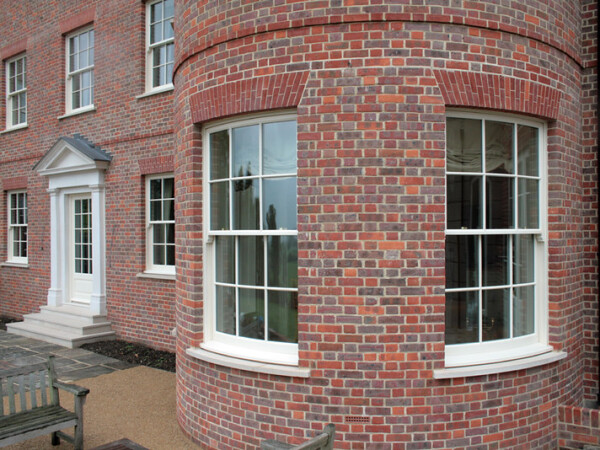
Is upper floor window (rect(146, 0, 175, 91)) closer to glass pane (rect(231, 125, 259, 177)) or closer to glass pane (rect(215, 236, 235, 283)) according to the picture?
glass pane (rect(231, 125, 259, 177))

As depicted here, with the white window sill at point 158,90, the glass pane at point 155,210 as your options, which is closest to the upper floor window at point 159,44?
the white window sill at point 158,90

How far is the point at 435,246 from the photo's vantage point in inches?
169

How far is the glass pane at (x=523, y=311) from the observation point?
15.7 ft

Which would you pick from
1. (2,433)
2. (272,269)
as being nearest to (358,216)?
(272,269)

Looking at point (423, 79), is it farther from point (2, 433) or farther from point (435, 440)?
point (2, 433)

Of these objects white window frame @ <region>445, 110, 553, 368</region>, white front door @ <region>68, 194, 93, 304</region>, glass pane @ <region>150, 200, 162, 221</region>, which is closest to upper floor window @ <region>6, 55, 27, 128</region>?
white front door @ <region>68, 194, 93, 304</region>

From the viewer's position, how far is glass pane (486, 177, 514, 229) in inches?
183

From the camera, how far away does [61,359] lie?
8531 millimetres

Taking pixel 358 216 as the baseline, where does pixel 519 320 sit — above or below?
below

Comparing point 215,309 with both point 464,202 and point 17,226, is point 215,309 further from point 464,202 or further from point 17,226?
point 17,226

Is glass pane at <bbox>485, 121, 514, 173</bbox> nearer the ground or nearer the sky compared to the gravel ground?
nearer the sky

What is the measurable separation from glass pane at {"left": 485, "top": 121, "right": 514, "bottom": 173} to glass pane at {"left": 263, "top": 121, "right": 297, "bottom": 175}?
181 cm

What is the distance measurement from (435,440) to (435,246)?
1647mm

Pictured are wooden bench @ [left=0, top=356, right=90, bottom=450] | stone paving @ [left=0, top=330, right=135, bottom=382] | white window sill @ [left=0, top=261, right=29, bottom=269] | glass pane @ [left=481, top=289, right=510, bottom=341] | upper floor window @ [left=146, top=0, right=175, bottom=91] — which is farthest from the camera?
white window sill @ [left=0, top=261, right=29, bottom=269]
